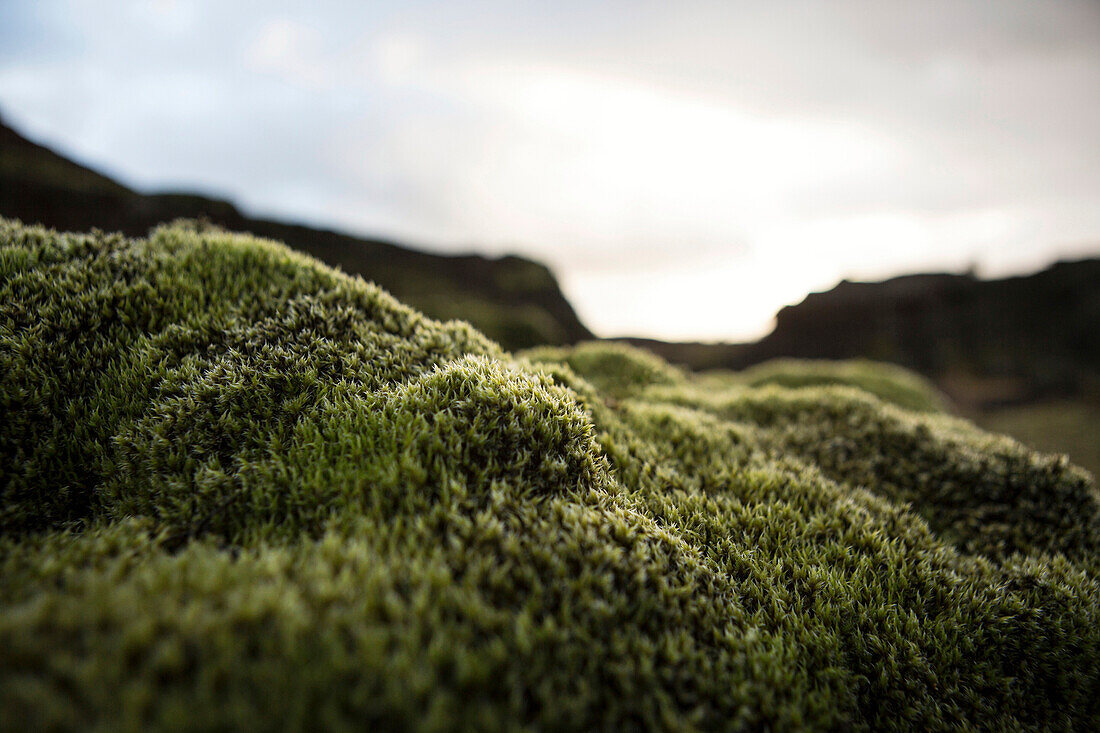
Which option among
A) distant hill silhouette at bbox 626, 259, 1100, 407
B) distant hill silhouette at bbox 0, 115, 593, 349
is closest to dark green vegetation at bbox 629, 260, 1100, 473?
distant hill silhouette at bbox 626, 259, 1100, 407

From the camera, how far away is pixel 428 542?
263 cm

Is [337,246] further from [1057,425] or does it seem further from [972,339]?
[972,339]

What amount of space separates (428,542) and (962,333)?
112 ft

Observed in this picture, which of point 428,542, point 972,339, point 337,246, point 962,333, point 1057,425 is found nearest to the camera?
point 428,542

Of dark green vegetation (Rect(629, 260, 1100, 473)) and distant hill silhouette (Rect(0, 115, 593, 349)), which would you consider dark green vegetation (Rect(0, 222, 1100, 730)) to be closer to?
distant hill silhouette (Rect(0, 115, 593, 349))

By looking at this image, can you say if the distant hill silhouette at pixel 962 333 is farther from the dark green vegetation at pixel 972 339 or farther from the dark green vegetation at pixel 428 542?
the dark green vegetation at pixel 428 542

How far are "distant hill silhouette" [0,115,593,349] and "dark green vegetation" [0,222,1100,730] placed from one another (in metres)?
7.92

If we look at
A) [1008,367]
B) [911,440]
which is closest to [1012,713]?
[911,440]

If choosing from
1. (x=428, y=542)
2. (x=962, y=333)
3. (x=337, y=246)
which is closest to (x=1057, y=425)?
(x=962, y=333)

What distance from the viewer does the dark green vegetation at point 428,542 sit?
1.90 metres

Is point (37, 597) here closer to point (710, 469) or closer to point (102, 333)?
point (102, 333)

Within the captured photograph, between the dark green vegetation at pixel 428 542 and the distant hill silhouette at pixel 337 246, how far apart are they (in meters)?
7.92

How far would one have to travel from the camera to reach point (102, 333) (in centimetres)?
432

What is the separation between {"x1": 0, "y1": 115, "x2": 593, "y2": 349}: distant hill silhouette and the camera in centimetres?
1483
